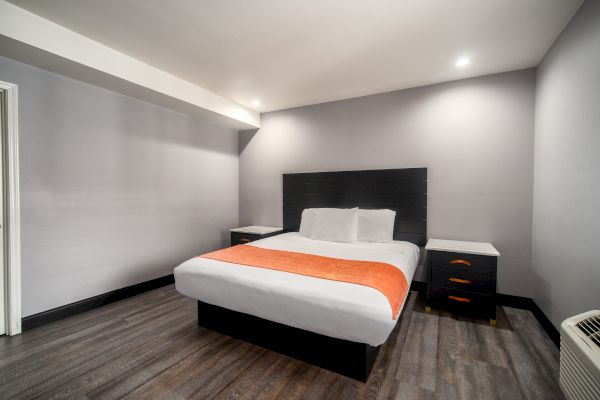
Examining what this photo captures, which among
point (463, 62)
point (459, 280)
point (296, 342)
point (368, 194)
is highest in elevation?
point (463, 62)

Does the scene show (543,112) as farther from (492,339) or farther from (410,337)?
(410,337)

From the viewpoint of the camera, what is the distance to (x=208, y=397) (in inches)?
61.5

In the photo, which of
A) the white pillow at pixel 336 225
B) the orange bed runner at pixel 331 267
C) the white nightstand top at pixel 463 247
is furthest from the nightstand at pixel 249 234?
the white nightstand top at pixel 463 247

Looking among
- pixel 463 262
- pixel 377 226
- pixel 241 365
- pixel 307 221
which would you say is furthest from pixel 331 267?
pixel 307 221

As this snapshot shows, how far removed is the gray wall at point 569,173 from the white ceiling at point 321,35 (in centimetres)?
26

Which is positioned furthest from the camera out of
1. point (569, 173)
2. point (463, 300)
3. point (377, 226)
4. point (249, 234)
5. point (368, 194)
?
point (249, 234)

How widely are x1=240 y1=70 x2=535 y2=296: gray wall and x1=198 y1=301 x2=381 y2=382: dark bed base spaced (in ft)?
6.78

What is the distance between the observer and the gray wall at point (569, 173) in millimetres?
1717

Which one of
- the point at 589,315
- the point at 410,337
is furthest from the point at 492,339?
the point at 589,315

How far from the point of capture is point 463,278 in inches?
102

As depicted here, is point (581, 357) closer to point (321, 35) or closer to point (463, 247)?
point (463, 247)

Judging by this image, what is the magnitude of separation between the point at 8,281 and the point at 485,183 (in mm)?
4798

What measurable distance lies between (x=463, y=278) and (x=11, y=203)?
→ 4182mm

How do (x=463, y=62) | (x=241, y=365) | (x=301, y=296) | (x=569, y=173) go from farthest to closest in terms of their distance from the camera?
(x=463, y=62) → (x=569, y=173) → (x=241, y=365) → (x=301, y=296)
